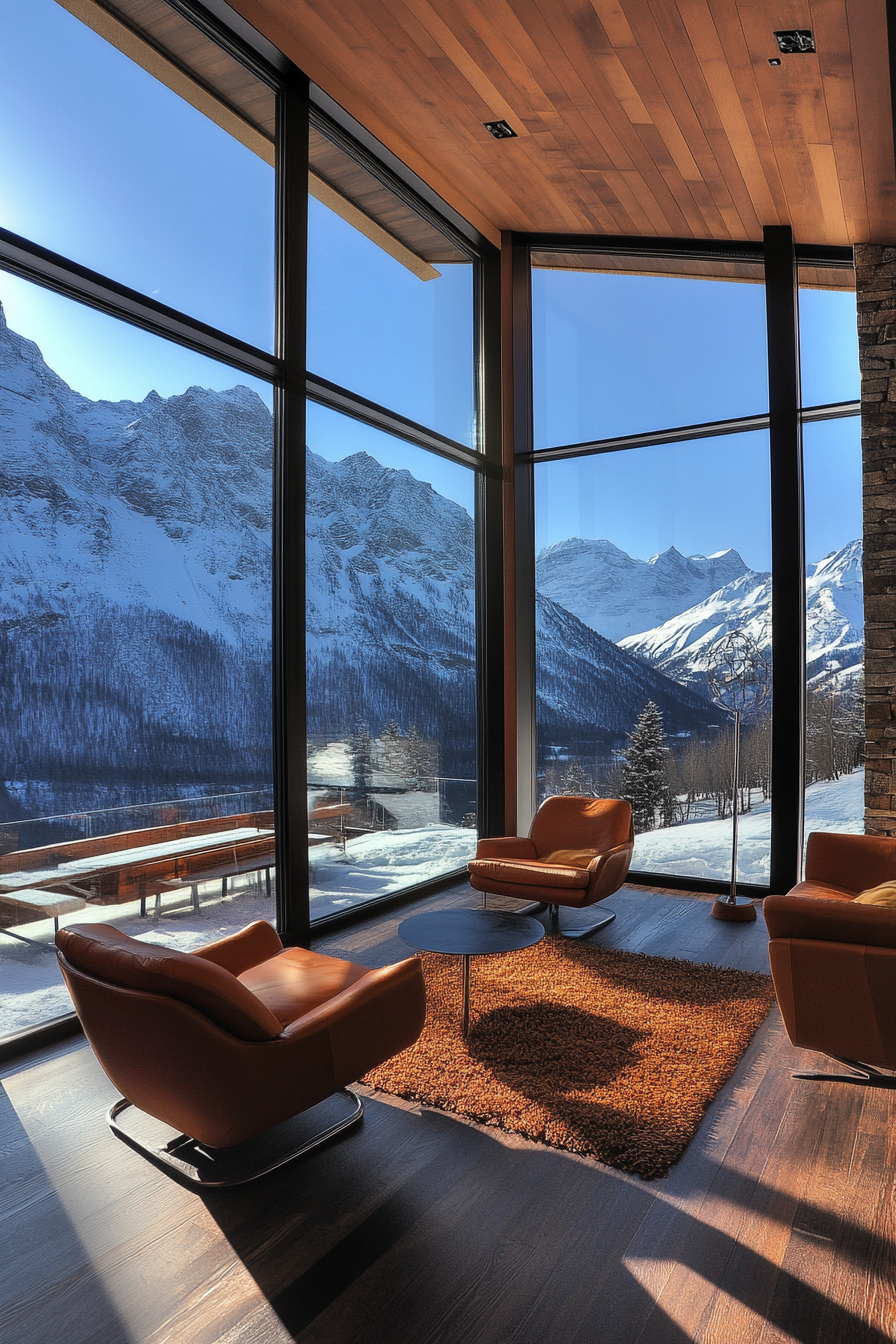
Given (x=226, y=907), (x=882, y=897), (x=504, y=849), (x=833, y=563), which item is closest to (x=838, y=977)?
(x=882, y=897)

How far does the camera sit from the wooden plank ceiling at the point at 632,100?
3969mm

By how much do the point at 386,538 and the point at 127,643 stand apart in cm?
220

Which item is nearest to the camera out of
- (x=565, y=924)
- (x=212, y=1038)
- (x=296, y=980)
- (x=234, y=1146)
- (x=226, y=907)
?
(x=212, y=1038)

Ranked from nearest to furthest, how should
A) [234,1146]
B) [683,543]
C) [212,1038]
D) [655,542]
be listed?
1. [212,1038]
2. [234,1146]
3. [683,543]
4. [655,542]

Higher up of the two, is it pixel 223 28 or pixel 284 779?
pixel 223 28

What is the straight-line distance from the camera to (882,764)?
212 inches

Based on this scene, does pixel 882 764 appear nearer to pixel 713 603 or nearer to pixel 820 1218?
pixel 713 603

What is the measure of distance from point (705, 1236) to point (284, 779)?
301 cm

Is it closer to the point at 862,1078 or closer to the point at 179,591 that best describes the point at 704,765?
the point at 862,1078

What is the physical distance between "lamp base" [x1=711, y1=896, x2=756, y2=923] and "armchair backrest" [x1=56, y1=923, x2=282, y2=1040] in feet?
11.8

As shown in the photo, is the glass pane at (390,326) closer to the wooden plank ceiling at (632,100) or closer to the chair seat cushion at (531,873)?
the wooden plank ceiling at (632,100)

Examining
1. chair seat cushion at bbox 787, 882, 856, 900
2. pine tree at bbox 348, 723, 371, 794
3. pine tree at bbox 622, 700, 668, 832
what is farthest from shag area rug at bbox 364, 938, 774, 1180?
pine tree at bbox 622, 700, 668, 832

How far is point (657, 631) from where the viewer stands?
6.42 metres

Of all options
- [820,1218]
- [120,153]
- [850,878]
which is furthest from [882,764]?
[120,153]
